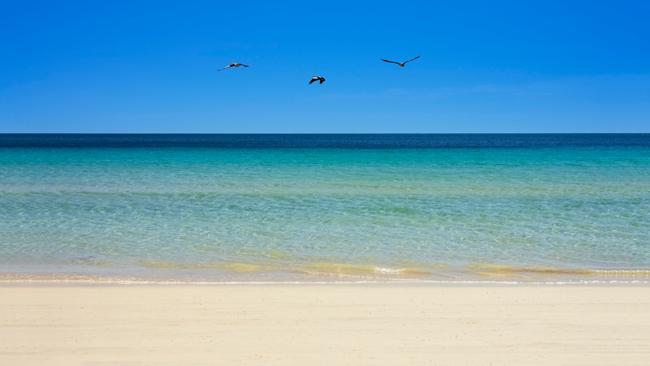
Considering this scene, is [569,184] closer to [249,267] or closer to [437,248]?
[437,248]

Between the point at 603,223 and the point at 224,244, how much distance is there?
7.97m

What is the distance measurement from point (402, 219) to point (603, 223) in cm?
420

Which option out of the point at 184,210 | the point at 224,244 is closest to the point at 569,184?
the point at 184,210
